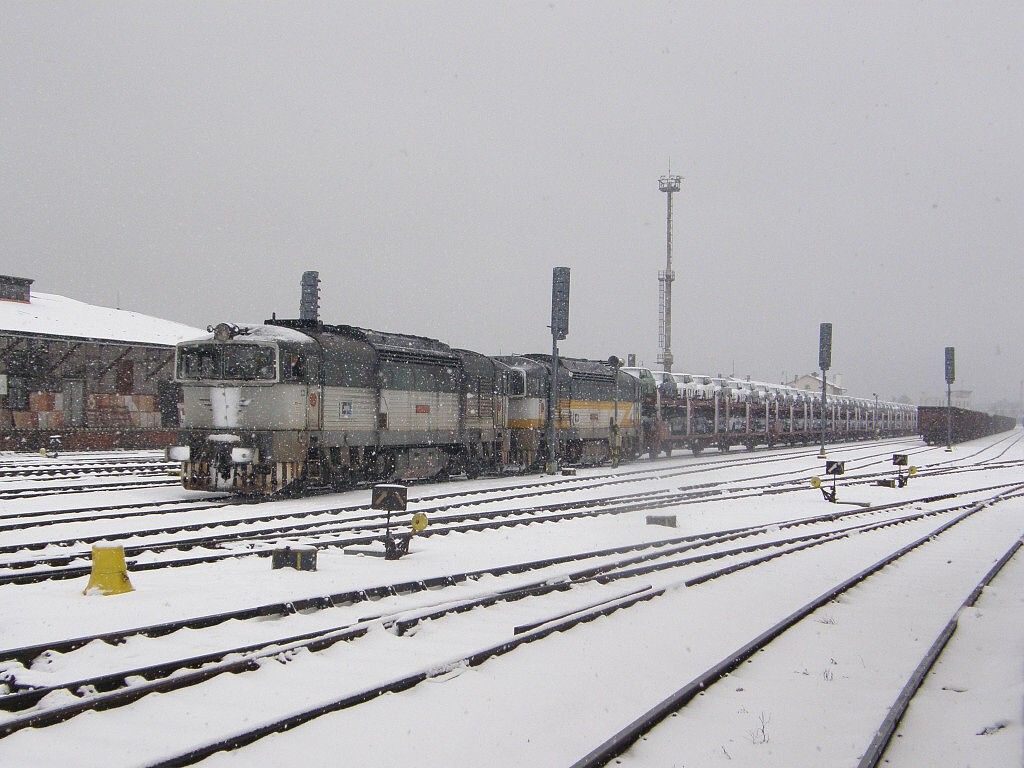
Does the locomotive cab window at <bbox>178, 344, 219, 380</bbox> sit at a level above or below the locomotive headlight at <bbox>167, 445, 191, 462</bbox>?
above

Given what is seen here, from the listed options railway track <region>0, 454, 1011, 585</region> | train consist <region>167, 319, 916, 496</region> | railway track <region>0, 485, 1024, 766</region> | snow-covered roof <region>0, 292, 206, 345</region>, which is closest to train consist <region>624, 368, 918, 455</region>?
train consist <region>167, 319, 916, 496</region>

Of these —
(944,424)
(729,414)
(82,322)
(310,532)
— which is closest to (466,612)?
(310,532)

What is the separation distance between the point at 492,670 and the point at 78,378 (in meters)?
31.4

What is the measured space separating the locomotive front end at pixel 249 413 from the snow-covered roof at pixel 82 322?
592 inches

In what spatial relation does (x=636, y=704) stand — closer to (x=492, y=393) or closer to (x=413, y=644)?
(x=413, y=644)

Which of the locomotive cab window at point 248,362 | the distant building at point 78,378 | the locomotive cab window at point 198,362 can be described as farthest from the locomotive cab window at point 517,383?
the distant building at point 78,378

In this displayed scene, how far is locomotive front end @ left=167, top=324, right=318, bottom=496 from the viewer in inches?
650

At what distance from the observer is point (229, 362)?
17031 millimetres

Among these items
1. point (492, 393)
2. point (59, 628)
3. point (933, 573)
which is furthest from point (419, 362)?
point (59, 628)

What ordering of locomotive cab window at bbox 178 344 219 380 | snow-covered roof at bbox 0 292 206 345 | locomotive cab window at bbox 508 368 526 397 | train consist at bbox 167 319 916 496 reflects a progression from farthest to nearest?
snow-covered roof at bbox 0 292 206 345, locomotive cab window at bbox 508 368 526 397, locomotive cab window at bbox 178 344 219 380, train consist at bbox 167 319 916 496

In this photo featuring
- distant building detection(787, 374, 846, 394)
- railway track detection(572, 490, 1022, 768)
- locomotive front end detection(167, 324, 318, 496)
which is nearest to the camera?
railway track detection(572, 490, 1022, 768)

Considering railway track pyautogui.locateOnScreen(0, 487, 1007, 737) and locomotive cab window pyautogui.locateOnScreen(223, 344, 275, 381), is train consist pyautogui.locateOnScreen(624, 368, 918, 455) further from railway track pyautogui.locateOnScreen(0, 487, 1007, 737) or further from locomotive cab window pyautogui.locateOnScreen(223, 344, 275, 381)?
railway track pyautogui.locateOnScreen(0, 487, 1007, 737)

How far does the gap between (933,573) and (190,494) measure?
1361cm

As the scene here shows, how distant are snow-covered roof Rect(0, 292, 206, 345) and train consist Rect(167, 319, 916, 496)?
12747 mm
